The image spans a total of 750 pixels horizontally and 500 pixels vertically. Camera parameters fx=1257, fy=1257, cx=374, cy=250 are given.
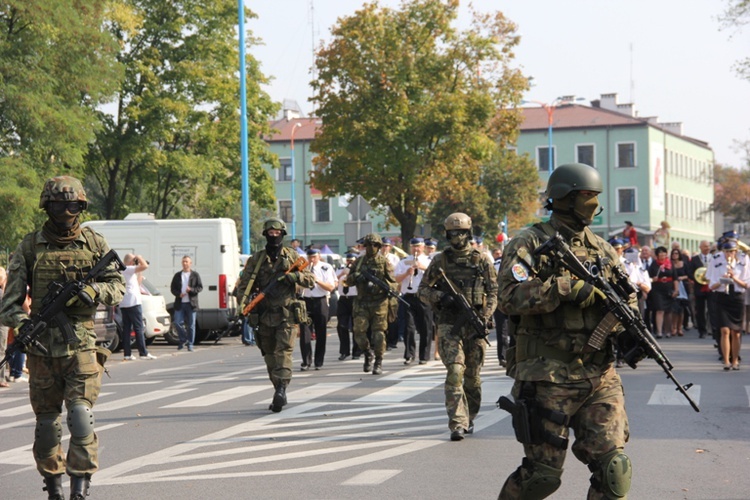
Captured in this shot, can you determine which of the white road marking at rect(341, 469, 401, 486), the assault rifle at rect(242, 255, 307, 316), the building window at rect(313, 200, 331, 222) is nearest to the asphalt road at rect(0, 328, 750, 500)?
the white road marking at rect(341, 469, 401, 486)

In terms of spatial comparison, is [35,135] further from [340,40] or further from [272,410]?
[272,410]

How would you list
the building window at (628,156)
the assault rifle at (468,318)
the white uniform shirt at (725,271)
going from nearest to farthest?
the assault rifle at (468,318), the white uniform shirt at (725,271), the building window at (628,156)

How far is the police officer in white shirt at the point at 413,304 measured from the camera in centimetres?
1867

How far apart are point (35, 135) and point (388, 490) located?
73.4 ft

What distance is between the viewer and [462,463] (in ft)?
29.3

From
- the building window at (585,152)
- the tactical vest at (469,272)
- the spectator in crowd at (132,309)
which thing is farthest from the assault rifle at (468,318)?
the building window at (585,152)

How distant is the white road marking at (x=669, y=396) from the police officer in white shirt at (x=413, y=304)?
15.3 ft

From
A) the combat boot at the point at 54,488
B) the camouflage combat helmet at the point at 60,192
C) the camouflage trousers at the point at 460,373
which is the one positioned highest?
the camouflage combat helmet at the point at 60,192

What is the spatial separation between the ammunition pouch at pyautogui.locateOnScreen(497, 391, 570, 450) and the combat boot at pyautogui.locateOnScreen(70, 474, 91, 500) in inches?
105

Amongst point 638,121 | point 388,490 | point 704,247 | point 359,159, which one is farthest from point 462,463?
point 638,121

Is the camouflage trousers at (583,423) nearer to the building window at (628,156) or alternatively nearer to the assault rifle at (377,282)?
the assault rifle at (377,282)

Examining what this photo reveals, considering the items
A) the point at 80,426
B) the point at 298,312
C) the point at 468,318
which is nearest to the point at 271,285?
the point at 298,312

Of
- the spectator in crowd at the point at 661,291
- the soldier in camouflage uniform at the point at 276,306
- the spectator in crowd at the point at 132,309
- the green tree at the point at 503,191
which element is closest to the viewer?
the soldier in camouflage uniform at the point at 276,306

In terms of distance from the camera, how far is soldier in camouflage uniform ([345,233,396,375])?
17125mm
